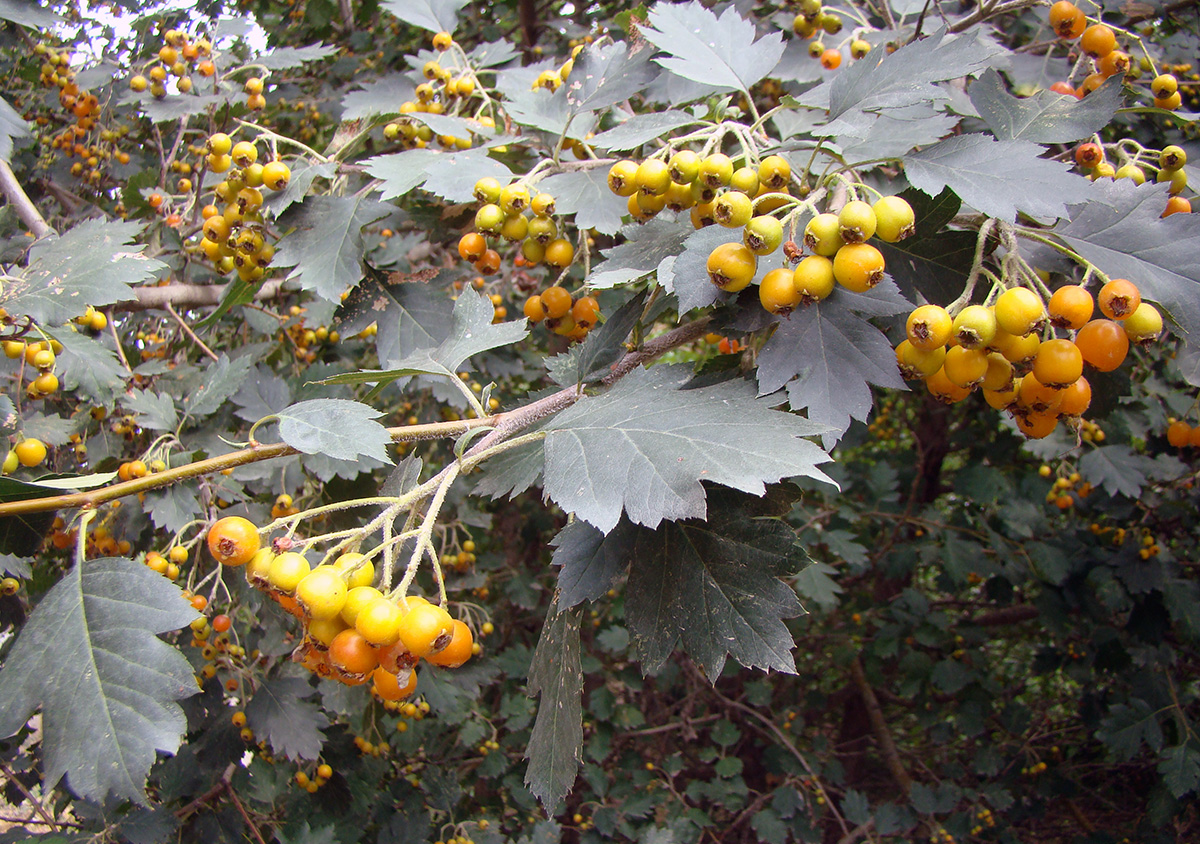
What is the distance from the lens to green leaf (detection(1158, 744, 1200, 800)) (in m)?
3.16

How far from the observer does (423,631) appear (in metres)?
0.96

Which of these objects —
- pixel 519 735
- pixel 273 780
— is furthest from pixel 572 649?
pixel 519 735

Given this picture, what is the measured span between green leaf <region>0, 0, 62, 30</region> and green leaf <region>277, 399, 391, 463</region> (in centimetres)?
205

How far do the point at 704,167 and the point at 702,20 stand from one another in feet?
2.04

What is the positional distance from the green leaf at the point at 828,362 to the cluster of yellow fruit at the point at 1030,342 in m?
0.07

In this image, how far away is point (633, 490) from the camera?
3.43 ft

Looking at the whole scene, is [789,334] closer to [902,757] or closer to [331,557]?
[331,557]

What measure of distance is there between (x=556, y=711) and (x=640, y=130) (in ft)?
4.12

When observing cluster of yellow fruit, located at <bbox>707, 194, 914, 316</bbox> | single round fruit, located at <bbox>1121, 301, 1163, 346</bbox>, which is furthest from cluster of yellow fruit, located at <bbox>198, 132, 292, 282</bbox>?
single round fruit, located at <bbox>1121, 301, 1163, 346</bbox>

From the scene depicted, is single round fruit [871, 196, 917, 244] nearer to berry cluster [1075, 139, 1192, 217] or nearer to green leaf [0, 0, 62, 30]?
berry cluster [1075, 139, 1192, 217]

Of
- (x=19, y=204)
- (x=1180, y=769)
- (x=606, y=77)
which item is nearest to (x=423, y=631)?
(x=606, y=77)

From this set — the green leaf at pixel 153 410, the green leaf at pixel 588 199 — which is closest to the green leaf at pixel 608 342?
the green leaf at pixel 588 199

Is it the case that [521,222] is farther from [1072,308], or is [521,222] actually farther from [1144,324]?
[1144,324]

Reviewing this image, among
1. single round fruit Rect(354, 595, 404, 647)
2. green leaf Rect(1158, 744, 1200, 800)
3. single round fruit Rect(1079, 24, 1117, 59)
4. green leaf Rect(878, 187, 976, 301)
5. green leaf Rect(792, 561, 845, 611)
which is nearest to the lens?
single round fruit Rect(354, 595, 404, 647)
